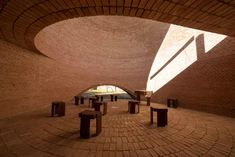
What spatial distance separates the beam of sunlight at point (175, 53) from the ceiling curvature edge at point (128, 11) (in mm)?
4110

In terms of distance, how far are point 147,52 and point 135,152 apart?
31.3ft

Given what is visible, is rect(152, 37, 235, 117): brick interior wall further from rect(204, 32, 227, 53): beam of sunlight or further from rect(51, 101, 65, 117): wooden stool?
rect(51, 101, 65, 117): wooden stool

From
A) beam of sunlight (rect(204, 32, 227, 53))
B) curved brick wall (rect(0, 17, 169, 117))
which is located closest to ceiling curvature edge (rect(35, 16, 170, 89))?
curved brick wall (rect(0, 17, 169, 117))

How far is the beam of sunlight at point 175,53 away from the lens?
22.9 ft

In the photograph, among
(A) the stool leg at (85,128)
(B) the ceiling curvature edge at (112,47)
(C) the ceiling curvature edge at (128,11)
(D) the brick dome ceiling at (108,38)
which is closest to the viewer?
(C) the ceiling curvature edge at (128,11)

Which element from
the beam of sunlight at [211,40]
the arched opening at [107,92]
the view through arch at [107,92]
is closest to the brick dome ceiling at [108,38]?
the arched opening at [107,92]

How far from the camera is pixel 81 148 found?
9.23ft

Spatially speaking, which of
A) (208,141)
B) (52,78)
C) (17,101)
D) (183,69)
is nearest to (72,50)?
(52,78)

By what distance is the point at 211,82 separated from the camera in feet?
21.3

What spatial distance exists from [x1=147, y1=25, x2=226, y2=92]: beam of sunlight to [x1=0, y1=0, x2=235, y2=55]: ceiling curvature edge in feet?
13.5

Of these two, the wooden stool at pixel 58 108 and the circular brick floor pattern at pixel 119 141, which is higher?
the wooden stool at pixel 58 108

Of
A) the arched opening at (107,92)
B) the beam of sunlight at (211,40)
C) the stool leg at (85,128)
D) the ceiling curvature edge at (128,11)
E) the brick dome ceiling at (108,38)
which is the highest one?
the brick dome ceiling at (108,38)

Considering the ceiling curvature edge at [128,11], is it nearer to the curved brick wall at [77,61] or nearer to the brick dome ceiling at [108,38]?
the curved brick wall at [77,61]

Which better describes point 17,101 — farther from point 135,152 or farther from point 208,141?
point 208,141
